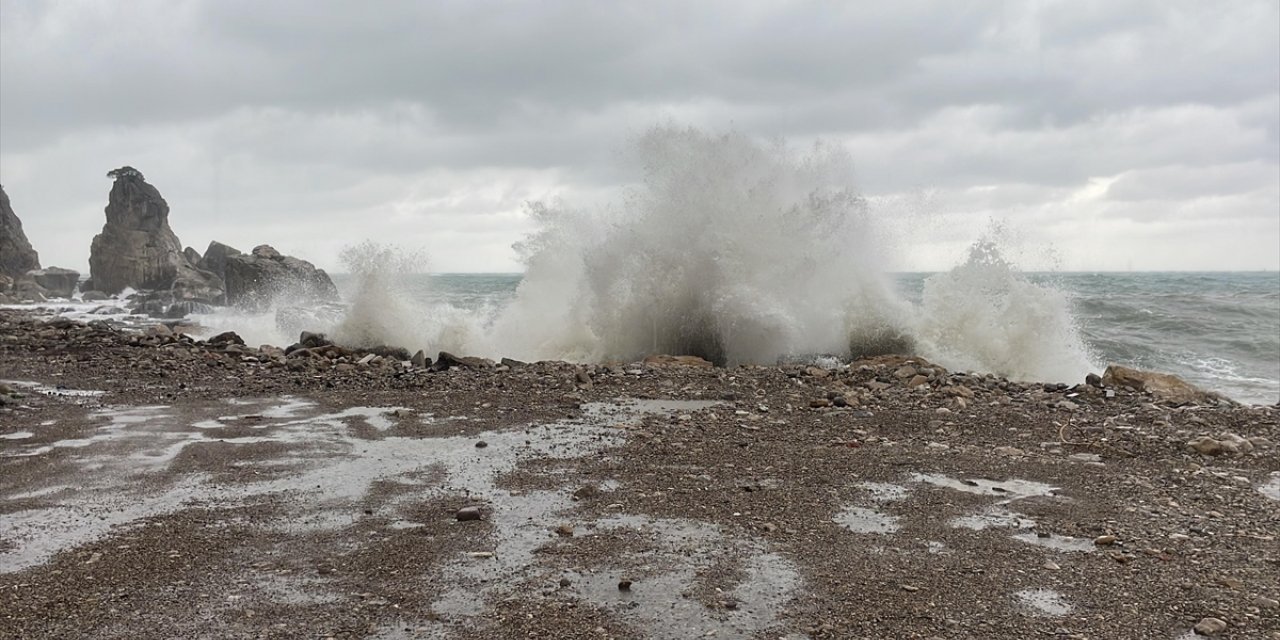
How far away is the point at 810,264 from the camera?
13992 mm

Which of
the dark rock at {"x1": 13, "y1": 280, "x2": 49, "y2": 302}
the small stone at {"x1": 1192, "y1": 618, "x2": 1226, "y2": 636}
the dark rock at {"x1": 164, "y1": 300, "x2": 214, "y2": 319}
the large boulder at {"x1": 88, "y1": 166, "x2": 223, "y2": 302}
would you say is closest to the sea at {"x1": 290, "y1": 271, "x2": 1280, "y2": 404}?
the small stone at {"x1": 1192, "y1": 618, "x2": 1226, "y2": 636}

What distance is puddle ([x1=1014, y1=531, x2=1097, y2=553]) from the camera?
13.7 ft

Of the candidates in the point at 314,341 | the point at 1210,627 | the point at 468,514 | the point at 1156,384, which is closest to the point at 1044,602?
the point at 1210,627

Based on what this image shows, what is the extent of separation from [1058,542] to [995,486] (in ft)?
3.85

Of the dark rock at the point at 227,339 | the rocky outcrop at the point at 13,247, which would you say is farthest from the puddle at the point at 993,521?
the rocky outcrop at the point at 13,247

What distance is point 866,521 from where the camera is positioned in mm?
4633

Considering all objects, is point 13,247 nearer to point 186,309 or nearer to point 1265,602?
point 186,309

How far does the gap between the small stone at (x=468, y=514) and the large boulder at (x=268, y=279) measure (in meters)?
25.0

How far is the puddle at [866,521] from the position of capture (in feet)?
14.7

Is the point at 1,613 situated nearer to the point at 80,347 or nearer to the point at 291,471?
the point at 291,471

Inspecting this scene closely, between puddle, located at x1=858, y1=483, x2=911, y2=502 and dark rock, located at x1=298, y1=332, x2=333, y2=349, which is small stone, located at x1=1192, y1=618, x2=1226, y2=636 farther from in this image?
Result: dark rock, located at x1=298, y1=332, x2=333, y2=349

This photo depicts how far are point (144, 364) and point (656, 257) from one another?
7.79m

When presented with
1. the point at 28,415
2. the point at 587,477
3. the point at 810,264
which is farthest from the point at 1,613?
the point at 810,264

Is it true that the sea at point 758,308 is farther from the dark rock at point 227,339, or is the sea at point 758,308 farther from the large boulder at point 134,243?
the large boulder at point 134,243
